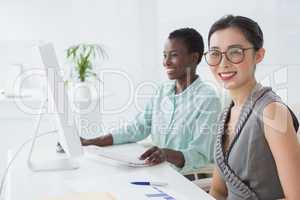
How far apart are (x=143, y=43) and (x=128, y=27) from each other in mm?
173

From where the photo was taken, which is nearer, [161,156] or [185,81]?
[161,156]

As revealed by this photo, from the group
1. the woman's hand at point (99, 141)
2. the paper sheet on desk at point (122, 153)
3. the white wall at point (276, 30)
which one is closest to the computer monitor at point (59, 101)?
the paper sheet on desk at point (122, 153)

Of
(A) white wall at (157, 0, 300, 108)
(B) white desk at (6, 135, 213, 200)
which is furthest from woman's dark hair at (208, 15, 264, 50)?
(A) white wall at (157, 0, 300, 108)

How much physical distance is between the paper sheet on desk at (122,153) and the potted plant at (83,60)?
1.01 m

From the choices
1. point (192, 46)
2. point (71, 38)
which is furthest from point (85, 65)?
point (192, 46)

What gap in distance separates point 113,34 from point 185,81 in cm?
147

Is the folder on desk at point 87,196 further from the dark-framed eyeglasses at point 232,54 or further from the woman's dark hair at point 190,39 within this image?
the woman's dark hair at point 190,39

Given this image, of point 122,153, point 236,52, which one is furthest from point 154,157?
point 236,52

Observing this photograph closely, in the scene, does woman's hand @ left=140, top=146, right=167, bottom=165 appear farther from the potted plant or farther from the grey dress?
the potted plant

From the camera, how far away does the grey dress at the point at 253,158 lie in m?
1.28

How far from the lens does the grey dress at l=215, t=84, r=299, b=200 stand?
1.28 meters

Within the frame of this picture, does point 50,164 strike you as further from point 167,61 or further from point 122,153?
point 167,61

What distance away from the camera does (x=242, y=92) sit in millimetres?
1373

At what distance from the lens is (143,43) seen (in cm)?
335
